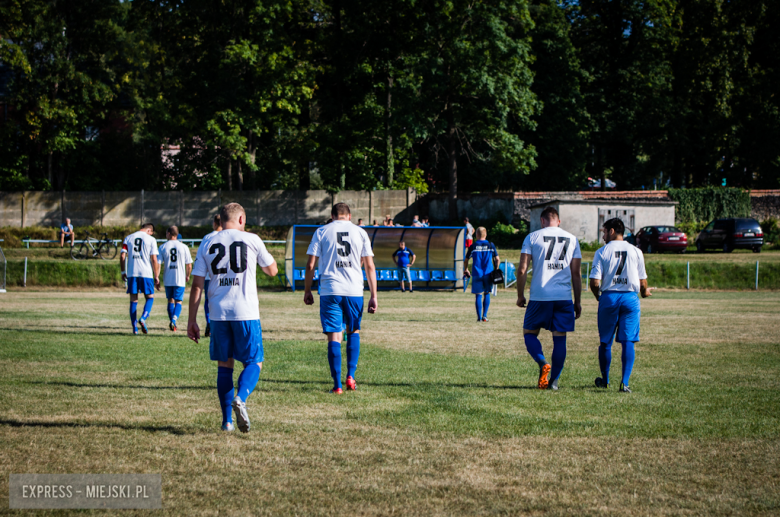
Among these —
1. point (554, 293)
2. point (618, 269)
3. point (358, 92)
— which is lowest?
point (554, 293)

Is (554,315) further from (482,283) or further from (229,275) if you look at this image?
(482,283)

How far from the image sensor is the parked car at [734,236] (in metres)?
37.7

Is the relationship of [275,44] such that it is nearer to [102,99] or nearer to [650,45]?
[102,99]

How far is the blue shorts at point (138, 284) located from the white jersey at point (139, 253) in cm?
6

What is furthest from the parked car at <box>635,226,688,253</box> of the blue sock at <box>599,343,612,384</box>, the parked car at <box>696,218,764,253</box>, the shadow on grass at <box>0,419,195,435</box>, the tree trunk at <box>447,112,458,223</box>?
the shadow on grass at <box>0,419,195,435</box>

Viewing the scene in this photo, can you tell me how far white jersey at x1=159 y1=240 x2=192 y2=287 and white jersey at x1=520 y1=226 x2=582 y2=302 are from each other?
24.8ft

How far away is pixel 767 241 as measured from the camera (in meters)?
40.8

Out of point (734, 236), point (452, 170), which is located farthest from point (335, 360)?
point (734, 236)

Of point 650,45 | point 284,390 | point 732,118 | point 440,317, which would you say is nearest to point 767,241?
point 732,118

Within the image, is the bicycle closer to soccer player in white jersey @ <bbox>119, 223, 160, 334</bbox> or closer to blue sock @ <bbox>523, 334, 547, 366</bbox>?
soccer player in white jersey @ <bbox>119, 223, 160, 334</bbox>

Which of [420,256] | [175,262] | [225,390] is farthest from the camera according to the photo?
[420,256]

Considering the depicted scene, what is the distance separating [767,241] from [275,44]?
97.6ft

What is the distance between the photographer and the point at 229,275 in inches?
240

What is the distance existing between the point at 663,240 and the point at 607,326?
105ft
